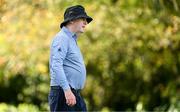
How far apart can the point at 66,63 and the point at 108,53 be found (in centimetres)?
1022

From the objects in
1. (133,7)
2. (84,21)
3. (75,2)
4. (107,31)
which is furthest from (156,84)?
(84,21)

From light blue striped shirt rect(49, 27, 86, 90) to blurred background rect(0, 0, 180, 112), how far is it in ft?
21.4

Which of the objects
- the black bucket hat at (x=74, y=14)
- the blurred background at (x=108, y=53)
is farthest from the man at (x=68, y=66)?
the blurred background at (x=108, y=53)

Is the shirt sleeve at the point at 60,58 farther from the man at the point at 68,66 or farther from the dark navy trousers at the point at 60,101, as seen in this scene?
the dark navy trousers at the point at 60,101

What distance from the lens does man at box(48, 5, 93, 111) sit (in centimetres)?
716

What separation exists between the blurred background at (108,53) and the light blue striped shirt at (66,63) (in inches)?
257

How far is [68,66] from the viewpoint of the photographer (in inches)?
289

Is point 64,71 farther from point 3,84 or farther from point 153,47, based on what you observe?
point 3,84

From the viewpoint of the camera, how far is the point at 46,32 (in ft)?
54.8

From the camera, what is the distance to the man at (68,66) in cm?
716

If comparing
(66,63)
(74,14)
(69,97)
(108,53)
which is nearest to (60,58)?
(66,63)

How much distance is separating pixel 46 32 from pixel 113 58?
1.85 meters

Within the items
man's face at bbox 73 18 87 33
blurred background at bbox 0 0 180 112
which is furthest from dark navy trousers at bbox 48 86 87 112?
blurred background at bbox 0 0 180 112

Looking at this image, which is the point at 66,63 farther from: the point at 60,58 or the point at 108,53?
the point at 108,53
